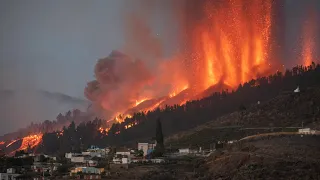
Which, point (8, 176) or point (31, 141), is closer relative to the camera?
point (8, 176)

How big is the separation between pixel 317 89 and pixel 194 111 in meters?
34.9

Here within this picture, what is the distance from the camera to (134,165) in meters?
79.6

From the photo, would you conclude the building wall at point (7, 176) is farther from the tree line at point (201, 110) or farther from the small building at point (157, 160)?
the tree line at point (201, 110)

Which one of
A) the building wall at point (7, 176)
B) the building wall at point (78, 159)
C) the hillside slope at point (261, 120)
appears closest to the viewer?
the building wall at point (7, 176)

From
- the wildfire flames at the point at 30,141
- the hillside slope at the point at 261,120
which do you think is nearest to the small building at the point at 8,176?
the hillside slope at the point at 261,120

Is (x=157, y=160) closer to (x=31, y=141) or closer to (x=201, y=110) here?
(x=201, y=110)

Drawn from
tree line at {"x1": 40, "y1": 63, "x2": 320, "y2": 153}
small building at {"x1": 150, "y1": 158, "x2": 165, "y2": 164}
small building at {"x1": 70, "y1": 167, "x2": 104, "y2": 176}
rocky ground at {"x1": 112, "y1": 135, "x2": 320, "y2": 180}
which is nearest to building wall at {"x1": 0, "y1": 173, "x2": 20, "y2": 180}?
small building at {"x1": 70, "y1": 167, "x2": 104, "y2": 176}

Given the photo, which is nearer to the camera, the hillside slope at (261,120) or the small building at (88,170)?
the small building at (88,170)

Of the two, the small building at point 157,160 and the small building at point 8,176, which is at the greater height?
the small building at point 157,160

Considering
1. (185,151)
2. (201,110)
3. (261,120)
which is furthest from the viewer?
(201,110)

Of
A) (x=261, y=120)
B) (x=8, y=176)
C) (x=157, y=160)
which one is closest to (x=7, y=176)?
(x=8, y=176)

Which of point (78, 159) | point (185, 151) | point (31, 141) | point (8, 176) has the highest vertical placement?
point (31, 141)

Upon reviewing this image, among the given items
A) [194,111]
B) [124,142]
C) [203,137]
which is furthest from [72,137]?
[203,137]

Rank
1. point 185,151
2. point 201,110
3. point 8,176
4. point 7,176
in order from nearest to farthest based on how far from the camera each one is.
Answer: point 7,176 → point 8,176 → point 185,151 → point 201,110
